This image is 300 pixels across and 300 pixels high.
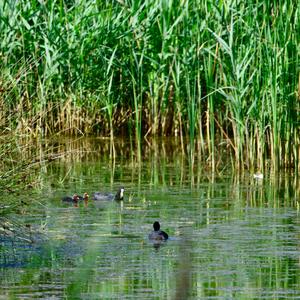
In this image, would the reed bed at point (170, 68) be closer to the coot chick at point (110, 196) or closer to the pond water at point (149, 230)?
the pond water at point (149, 230)

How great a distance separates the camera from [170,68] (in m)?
13.3

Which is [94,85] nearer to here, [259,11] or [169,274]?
[259,11]

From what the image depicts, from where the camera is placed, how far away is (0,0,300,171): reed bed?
11211mm

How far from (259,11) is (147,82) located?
2.75 meters

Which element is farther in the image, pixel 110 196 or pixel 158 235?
pixel 110 196

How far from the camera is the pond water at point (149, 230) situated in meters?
6.37

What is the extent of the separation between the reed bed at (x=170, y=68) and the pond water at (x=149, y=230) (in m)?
0.61

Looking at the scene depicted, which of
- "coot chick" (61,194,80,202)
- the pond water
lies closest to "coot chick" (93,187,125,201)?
the pond water

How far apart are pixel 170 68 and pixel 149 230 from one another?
5.23m

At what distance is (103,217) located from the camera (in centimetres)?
914

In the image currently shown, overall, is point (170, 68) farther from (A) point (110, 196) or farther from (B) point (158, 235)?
(B) point (158, 235)

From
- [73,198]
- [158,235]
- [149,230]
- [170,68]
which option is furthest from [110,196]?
[170,68]

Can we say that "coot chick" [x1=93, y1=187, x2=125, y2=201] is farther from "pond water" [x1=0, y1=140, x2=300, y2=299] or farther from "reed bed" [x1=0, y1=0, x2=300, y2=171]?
"reed bed" [x1=0, y1=0, x2=300, y2=171]

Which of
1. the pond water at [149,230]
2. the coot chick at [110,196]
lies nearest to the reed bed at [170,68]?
the pond water at [149,230]
